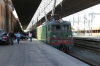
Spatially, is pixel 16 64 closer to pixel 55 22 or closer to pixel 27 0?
pixel 55 22

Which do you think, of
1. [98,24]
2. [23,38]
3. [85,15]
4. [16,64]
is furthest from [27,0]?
[98,24]

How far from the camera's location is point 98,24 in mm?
96688

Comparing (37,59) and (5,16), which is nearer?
(37,59)

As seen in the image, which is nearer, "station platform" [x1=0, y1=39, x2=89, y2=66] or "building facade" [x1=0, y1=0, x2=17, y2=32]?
"station platform" [x1=0, y1=39, x2=89, y2=66]

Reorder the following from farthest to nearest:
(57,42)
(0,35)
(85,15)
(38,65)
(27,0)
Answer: (85,15) < (27,0) < (0,35) < (57,42) < (38,65)

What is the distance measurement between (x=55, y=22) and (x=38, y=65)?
12.0 meters

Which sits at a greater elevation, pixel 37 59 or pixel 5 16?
pixel 5 16

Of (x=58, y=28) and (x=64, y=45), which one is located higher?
(x=58, y=28)

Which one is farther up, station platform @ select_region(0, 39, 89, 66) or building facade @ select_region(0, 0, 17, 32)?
building facade @ select_region(0, 0, 17, 32)

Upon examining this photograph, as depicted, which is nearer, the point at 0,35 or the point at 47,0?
the point at 0,35

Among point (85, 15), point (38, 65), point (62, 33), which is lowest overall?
point (38, 65)

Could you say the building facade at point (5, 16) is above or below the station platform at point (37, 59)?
above

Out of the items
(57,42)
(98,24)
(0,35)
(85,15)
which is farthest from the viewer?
(98,24)

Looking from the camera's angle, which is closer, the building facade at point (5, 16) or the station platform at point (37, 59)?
the station platform at point (37, 59)
